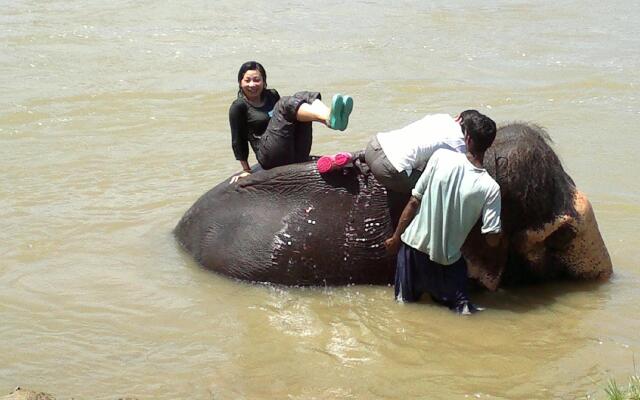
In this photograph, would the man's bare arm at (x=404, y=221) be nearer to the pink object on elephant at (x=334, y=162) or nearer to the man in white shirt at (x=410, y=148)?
the man in white shirt at (x=410, y=148)

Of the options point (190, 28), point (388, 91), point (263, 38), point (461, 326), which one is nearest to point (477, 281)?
point (461, 326)

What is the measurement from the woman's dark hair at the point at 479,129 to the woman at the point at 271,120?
94 centimetres

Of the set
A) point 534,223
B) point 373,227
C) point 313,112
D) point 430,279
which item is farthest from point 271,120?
point 534,223

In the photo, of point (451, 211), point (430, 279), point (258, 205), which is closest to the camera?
point (451, 211)

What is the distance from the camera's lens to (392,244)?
628cm

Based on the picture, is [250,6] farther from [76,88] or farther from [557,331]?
[557,331]

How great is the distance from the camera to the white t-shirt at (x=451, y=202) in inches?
230

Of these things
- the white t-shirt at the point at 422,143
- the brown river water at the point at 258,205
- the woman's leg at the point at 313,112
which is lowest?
the brown river water at the point at 258,205

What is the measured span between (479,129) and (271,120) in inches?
61.3

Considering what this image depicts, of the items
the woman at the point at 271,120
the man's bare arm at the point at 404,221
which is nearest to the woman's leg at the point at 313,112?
the woman at the point at 271,120

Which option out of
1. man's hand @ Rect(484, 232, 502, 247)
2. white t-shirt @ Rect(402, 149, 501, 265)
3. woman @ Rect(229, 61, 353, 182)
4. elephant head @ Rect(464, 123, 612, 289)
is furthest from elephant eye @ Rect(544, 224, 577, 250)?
woman @ Rect(229, 61, 353, 182)

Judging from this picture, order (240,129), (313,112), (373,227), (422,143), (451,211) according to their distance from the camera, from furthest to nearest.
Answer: (240,129)
(313,112)
(373,227)
(422,143)
(451,211)

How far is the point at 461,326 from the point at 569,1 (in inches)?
528

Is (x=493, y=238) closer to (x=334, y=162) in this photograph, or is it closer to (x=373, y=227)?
(x=373, y=227)
